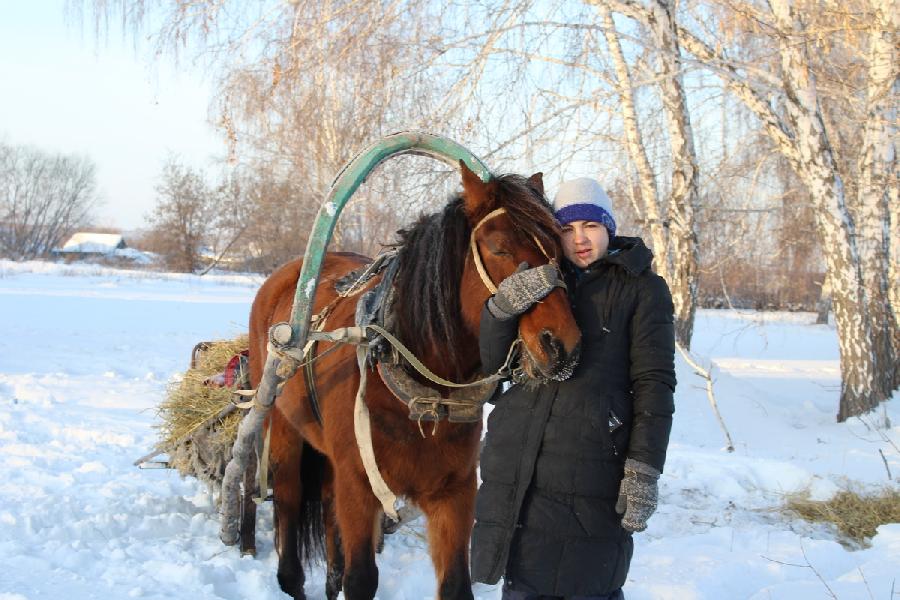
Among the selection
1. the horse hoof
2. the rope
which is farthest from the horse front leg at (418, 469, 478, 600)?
the rope

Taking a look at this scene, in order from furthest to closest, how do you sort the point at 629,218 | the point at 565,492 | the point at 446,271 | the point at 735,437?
the point at 629,218 < the point at 735,437 < the point at 446,271 < the point at 565,492

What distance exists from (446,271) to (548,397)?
2.11ft

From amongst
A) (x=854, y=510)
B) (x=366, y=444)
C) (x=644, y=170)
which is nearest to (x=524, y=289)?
(x=366, y=444)

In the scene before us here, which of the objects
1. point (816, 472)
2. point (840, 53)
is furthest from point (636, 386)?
point (840, 53)

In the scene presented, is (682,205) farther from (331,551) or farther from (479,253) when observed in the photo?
(479,253)

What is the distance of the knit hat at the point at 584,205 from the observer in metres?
2.16

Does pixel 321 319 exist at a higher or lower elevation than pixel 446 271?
lower

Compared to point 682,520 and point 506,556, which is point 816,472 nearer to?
point 682,520

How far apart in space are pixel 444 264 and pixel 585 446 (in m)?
0.83

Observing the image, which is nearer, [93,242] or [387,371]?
[387,371]

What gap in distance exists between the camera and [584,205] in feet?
7.09

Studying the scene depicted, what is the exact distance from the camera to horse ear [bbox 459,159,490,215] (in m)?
2.39

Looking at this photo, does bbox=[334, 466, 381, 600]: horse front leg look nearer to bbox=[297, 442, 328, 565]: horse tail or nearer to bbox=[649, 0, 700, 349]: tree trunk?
bbox=[297, 442, 328, 565]: horse tail

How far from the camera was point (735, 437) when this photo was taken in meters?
7.05
